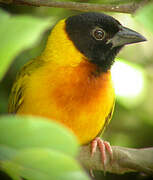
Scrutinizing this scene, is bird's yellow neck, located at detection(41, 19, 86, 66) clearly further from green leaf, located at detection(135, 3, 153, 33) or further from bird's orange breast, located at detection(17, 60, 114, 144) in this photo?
green leaf, located at detection(135, 3, 153, 33)

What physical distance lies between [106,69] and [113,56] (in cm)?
16

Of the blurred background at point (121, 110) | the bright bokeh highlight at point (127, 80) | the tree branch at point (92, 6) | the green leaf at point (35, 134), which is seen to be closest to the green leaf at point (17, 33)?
the green leaf at point (35, 134)

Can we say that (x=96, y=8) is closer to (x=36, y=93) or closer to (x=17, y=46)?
(x=36, y=93)

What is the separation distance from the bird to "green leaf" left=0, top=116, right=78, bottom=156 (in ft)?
5.85

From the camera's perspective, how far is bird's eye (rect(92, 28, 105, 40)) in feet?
10.6

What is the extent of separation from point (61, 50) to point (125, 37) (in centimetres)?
50

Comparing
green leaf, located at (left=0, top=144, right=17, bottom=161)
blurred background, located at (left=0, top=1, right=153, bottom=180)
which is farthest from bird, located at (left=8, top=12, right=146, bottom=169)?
green leaf, located at (left=0, top=144, right=17, bottom=161)

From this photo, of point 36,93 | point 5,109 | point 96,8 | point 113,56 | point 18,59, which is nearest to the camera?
point 96,8

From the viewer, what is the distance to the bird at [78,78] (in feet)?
9.25

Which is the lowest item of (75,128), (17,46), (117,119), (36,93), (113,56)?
(117,119)

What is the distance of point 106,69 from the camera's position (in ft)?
10.9

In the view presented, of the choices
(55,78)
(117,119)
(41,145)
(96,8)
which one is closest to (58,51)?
(55,78)

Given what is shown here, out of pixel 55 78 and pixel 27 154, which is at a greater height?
pixel 27 154

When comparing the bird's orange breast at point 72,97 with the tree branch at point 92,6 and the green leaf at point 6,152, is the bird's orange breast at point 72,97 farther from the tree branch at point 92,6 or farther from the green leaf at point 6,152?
the green leaf at point 6,152
